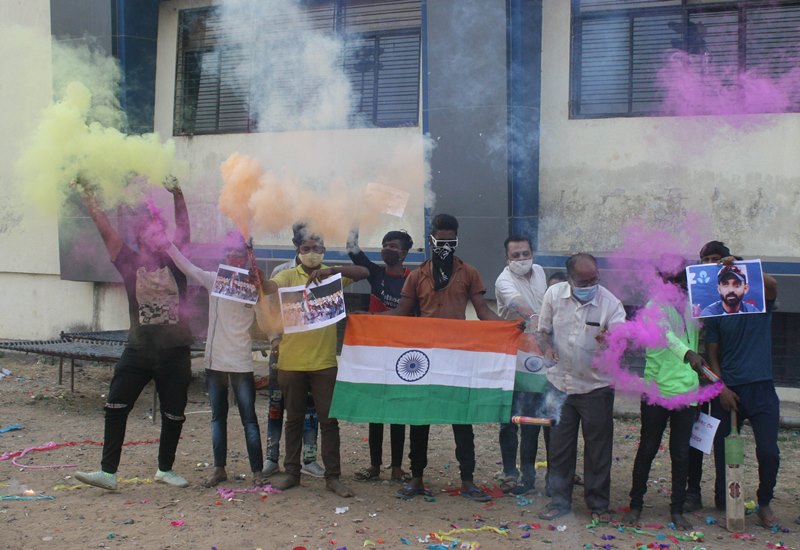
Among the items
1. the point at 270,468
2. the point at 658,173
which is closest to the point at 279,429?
the point at 270,468

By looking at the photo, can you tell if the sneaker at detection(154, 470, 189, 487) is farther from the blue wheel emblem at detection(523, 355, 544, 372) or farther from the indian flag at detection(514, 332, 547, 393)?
the blue wheel emblem at detection(523, 355, 544, 372)

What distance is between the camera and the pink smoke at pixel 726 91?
927 cm

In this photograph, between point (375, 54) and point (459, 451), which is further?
point (375, 54)

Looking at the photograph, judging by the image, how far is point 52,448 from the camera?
7949 millimetres

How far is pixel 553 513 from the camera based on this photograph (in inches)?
236

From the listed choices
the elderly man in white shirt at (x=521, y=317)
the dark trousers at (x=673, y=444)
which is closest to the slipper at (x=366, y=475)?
the elderly man in white shirt at (x=521, y=317)

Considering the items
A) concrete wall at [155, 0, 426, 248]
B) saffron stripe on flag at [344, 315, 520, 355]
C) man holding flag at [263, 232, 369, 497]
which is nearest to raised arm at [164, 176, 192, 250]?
man holding flag at [263, 232, 369, 497]

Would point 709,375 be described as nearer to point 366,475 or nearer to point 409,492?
point 409,492

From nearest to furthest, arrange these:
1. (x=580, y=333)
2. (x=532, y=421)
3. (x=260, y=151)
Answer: (x=580, y=333)
(x=532, y=421)
(x=260, y=151)

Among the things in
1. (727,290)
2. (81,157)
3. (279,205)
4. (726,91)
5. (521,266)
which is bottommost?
(727,290)

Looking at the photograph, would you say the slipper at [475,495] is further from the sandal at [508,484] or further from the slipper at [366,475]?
the slipper at [366,475]

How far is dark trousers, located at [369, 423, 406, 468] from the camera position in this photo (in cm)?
693

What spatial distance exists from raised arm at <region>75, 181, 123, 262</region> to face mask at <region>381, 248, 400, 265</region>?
78.0 inches

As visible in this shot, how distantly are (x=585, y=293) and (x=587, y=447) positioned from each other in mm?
1044
